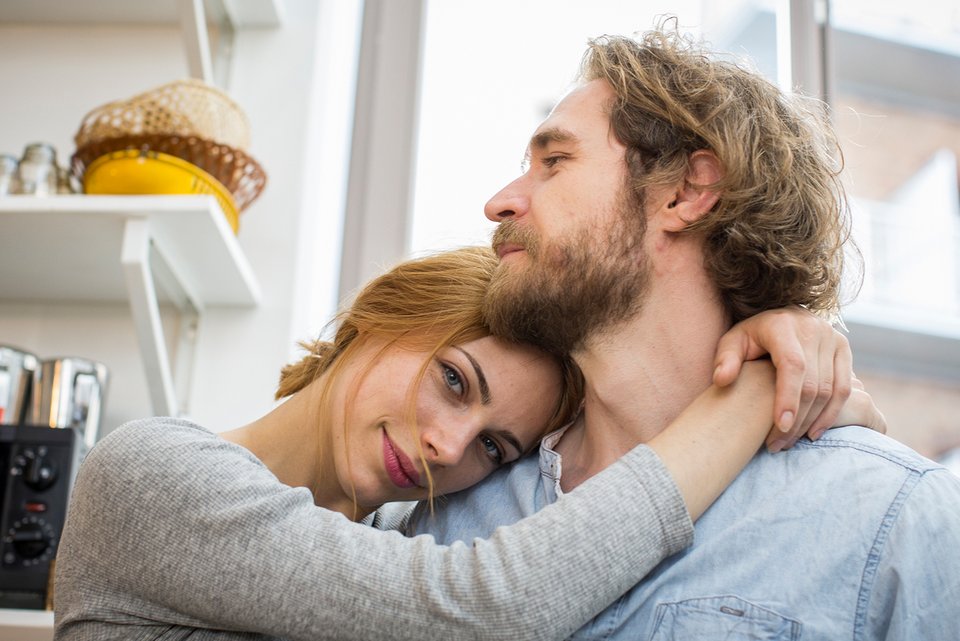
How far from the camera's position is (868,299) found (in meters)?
4.66

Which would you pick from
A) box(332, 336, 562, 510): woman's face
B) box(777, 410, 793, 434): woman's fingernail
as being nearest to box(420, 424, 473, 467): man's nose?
box(332, 336, 562, 510): woman's face

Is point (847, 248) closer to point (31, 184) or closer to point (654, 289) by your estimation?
Result: point (654, 289)

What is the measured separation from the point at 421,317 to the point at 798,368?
0.46 meters

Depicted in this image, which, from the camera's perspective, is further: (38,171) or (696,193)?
(38,171)

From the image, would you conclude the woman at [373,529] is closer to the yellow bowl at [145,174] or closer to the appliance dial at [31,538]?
the appliance dial at [31,538]

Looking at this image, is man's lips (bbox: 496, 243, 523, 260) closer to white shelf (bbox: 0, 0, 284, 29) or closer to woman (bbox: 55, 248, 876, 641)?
woman (bbox: 55, 248, 876, 641)

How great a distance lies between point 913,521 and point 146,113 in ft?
4.09

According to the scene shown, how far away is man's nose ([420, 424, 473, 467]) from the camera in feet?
3.71

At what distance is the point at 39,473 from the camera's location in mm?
1419

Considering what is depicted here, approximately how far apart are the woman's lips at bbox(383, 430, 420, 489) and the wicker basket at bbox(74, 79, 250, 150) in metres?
0.69

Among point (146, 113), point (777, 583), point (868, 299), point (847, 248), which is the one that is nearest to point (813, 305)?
point (847, 248)

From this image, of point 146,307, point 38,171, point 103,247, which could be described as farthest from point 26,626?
point 38,171

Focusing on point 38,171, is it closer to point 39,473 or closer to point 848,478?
point 39,473

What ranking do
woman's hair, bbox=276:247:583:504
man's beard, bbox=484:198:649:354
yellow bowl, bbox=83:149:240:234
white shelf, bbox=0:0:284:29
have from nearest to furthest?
1. man's beard, bbox=484:198:649:354
2. woman's hair, bbox=276:247:583:504
3. yellow bowl, bbox=83:149:240:234
4. white shelf, bbox=0:0:284:29
